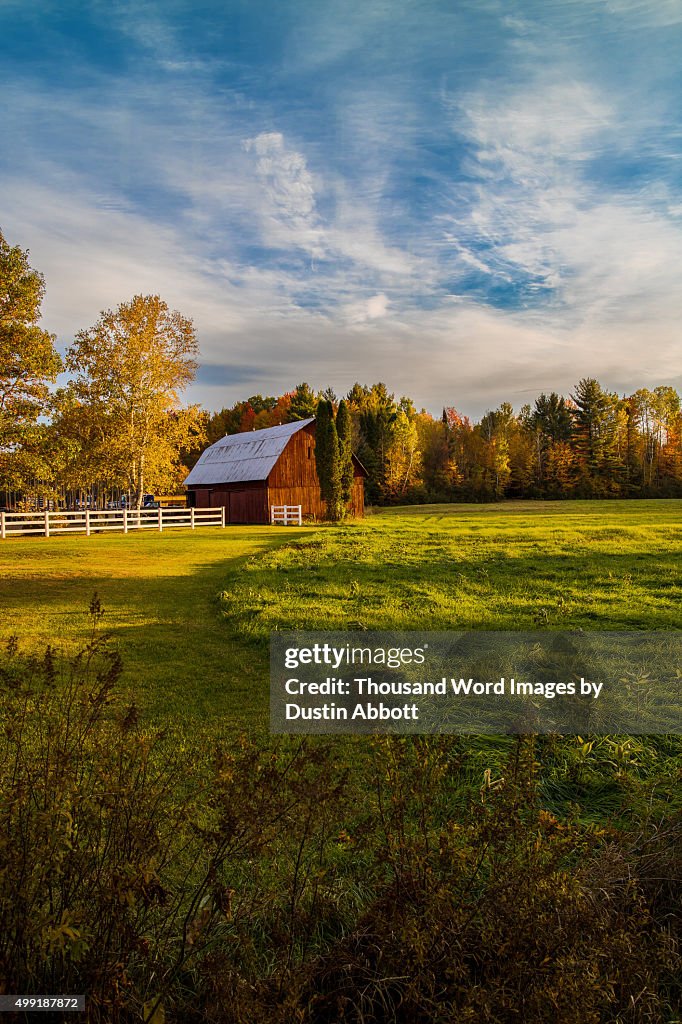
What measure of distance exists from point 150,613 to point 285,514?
2669 cm

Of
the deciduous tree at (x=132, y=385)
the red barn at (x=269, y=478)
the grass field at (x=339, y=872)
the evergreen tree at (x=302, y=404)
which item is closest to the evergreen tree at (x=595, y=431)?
the evergreen tree at (x=302, y=404)

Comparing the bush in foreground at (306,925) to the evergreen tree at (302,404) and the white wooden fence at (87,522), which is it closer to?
the white wooden fence at (87,522)

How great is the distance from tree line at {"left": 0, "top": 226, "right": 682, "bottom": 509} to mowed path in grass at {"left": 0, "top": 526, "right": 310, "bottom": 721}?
277 inches

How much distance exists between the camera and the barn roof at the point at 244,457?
39.2 meters

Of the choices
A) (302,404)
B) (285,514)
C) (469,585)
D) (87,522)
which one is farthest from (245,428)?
(469,585)

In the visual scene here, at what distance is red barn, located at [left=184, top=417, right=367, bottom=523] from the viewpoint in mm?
38594

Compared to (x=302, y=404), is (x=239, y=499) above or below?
below

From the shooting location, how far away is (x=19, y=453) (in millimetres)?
25344

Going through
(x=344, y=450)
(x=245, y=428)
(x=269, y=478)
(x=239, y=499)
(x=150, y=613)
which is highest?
(x=245, y=428)

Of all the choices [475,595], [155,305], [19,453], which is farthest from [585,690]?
[155,305]

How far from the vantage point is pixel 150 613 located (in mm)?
10914

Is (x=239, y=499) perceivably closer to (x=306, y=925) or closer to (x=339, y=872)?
(x=339, y=872)

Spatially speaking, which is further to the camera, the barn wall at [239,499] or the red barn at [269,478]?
the barn wall at [239,499]

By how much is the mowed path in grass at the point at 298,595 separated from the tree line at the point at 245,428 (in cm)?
880
